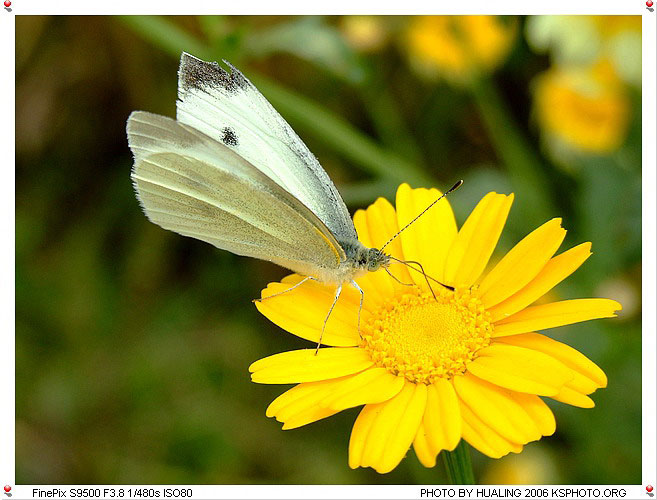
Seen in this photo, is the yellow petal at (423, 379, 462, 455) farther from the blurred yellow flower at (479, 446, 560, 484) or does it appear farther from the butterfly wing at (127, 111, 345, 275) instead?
the blurred yellow flower at (479, 446, 560, 484)

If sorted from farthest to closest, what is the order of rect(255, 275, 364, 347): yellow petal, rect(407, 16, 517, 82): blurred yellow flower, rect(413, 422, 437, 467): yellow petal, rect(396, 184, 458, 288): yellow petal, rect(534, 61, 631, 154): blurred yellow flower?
rect(407, 16, 517, 82): blurred yellow flower
rect(534, 61, 631, 154): blurred yellow flower
rect(396, 184, 458, 288): yellow petal
rect(255, 275, 364, 347): yellow petal
rect(413, 422, 437, 467): yellow petal

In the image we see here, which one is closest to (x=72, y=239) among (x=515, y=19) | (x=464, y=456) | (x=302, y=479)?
(x=302, y=479)

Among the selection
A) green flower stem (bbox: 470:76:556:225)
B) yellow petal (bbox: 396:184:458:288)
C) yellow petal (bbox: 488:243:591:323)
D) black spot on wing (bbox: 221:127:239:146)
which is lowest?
yellow petal (bbox: 488:243:591:323)

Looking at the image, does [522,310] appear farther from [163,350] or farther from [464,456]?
[163,350]

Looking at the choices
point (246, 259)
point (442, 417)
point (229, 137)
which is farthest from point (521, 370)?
point (246, 259)

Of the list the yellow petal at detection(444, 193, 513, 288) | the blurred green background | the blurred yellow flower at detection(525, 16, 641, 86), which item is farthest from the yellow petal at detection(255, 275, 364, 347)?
the blurred yellow flower at detection(525, 16, 641, 86)

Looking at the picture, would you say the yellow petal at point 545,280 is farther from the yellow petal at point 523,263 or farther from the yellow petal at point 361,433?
the yellow petal at point 361,433

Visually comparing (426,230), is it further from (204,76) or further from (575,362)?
(204,76)
